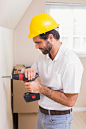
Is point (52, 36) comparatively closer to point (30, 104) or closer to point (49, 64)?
point (49, 64)

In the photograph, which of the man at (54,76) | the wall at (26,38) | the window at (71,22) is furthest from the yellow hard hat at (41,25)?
the window at (71,22)

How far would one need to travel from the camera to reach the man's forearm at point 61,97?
3.87 ft

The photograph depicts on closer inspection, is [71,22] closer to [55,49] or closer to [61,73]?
[55,49]

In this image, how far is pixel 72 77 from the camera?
3.77ft

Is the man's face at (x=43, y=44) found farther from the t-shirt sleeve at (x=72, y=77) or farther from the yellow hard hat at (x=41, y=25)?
the t-shirt sleeve at (x=72, y=77)

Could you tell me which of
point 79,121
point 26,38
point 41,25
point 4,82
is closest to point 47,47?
point 41,25

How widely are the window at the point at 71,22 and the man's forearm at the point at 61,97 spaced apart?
226cm

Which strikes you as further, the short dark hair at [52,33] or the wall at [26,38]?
the wall at [26,38]

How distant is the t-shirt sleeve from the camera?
3.75 feet

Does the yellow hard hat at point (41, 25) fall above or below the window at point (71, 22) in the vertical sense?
below

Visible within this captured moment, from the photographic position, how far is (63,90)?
3.94 ft

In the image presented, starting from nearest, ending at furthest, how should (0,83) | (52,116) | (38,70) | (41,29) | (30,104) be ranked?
(0,83)
(41,29)
(52,116)
(38,70)
(30,104)

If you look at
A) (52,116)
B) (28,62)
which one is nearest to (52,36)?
(52,116)

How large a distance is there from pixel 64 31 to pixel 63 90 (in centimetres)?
233
